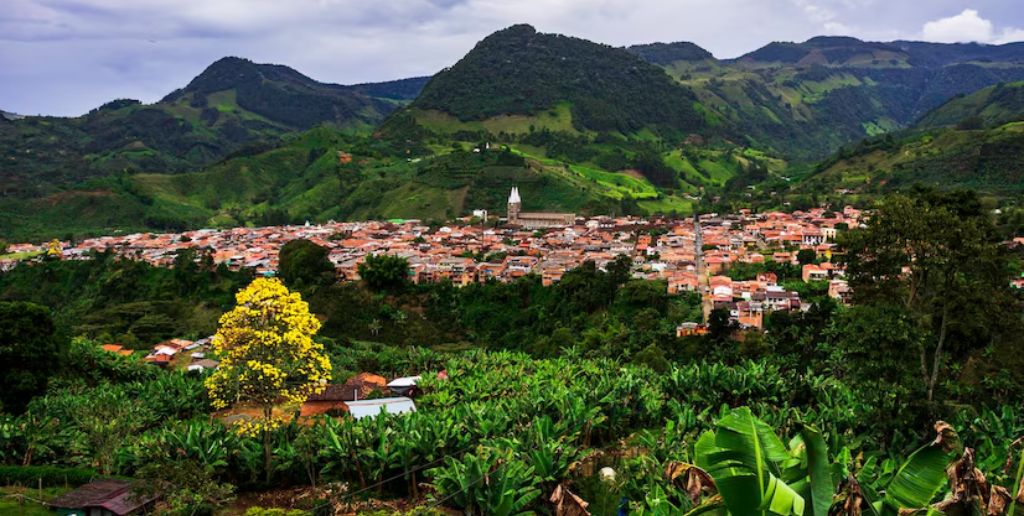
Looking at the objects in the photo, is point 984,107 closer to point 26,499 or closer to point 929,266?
point 929,266

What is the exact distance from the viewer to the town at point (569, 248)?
33.7 meters

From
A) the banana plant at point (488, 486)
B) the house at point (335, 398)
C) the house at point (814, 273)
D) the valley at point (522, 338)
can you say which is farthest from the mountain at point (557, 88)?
the banana plant at point (488, 486)

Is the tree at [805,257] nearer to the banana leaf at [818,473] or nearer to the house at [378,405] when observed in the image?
the house at [378,405]

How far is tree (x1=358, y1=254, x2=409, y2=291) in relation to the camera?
38.9m

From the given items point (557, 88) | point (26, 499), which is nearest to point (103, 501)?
point (26, 499)

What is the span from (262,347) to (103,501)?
3.40m

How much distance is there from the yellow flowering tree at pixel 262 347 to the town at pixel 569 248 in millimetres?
19399

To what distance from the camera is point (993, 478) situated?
9.40 m

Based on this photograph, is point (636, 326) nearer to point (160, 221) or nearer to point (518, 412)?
point (518, 412)

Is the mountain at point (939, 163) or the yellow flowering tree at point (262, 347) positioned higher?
the mountain at point (939, 163)

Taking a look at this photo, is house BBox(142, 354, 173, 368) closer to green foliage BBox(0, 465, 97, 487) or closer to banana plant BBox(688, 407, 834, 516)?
green foliage BBox(0, 465, 97, 487)

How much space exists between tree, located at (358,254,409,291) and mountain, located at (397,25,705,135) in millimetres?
78917

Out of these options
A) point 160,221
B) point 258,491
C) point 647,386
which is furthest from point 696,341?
point 160,221

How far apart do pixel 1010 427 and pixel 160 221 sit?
8663 cm
